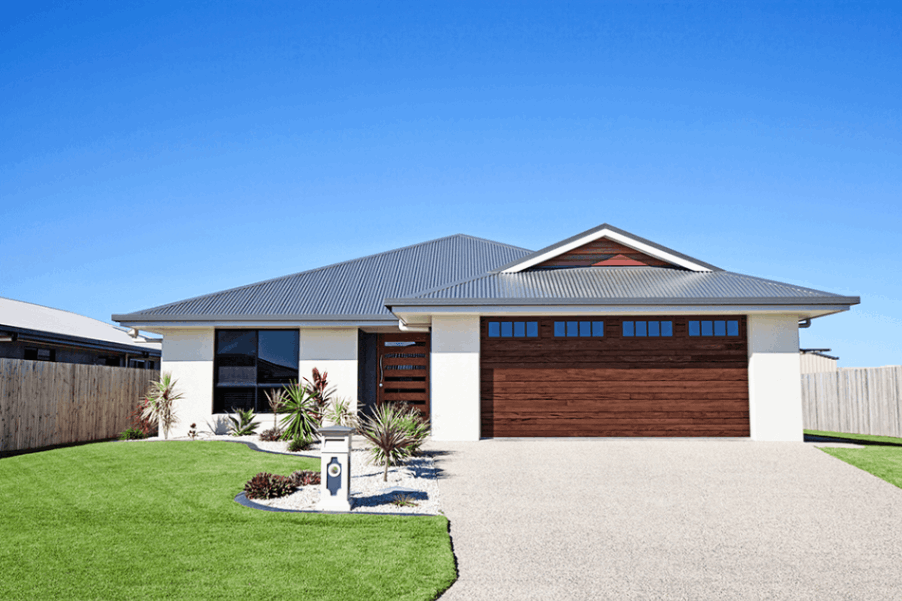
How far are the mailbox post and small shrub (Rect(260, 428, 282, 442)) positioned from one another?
317 inches

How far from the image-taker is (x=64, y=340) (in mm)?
22719

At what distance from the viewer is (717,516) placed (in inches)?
369

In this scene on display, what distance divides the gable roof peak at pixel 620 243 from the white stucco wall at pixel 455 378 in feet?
9.58

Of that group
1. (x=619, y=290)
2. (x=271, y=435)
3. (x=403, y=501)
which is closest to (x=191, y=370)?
(x=271, y=435)

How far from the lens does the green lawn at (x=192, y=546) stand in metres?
6.30

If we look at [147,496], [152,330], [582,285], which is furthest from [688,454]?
[152,330]

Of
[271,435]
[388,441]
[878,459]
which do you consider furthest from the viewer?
[271,435]

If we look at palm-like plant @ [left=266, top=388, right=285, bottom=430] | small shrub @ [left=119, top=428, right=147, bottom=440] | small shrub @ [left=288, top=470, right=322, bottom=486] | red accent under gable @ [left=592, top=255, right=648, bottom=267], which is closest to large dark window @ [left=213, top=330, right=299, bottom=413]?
palm-like plant @ [left=266, top=388, right=285, bottom=430]

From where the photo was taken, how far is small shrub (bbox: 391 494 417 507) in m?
9.84

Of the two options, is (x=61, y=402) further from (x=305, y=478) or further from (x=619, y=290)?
(x=619, y=290)

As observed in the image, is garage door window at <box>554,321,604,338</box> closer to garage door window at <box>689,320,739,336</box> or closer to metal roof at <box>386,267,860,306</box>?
metal roof at <box>386,267,860,306</box>

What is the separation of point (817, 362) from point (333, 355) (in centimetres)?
2177

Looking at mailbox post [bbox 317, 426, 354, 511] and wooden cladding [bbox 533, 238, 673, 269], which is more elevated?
wooden cladding [bbox 533, 238, 673, 269]

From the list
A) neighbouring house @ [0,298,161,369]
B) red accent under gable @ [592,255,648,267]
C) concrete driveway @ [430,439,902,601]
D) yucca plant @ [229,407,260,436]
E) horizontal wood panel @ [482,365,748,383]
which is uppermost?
red accent under gable @ [592,255,648,267]
